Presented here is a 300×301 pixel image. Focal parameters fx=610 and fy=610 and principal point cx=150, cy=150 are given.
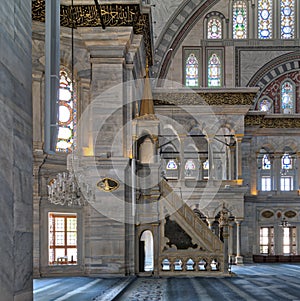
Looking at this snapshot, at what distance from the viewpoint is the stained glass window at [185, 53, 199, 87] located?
23884 mm

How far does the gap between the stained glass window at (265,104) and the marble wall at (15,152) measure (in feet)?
67.1

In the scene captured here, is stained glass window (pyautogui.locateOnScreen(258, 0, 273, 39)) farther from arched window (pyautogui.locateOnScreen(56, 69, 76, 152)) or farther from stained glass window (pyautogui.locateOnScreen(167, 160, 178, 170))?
arched window (pyautogui.locateOnScreen(56, 69, 76, 152))

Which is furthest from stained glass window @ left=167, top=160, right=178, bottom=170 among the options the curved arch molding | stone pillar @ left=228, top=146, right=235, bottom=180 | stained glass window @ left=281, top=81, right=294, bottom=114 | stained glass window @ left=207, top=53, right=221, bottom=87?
stained glass window @ left=281, top=81, right=294, bottom=114

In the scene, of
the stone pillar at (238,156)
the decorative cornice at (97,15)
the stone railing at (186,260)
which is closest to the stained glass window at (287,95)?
the stone pillar at (238,156)

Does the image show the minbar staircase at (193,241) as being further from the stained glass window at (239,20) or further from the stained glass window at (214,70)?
the stained glass window at (239,20)

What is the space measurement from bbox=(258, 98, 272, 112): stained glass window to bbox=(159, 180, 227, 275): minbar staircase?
10.8 metres

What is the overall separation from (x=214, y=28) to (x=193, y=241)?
12126 mm

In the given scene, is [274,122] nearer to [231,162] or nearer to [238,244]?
[231,162]

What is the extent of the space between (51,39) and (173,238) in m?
9.99

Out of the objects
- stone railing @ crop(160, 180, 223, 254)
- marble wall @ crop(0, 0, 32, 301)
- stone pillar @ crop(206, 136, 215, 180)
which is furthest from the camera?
stone pillar @ crop(206, 136, 215, 180)

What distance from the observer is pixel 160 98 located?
69.6 feet

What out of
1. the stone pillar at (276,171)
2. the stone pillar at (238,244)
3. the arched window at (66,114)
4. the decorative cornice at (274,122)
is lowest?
the stone pillar at (238,244)

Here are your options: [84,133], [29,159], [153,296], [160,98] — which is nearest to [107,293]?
[153,296]

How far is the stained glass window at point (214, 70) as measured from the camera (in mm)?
24000
